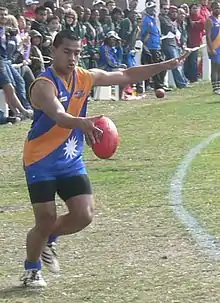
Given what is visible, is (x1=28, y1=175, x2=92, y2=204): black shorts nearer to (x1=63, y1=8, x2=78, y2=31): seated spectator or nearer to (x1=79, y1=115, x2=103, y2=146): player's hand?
(x1=79, y1=115, x2=103, y2=146): player's hand

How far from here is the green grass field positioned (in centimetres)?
A: 733

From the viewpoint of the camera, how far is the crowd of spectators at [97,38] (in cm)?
1942

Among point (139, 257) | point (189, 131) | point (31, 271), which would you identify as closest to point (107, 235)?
point (139, 257)

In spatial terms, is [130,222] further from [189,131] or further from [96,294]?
[189,131]

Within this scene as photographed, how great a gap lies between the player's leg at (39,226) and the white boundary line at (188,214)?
151 cm

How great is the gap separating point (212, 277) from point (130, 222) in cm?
246

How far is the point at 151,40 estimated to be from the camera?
25.5 m

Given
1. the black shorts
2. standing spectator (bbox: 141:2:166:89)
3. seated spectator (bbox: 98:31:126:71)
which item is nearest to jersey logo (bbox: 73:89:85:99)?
the black shorts

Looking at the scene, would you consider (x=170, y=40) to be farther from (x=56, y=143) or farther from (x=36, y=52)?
(x=56, y=143)

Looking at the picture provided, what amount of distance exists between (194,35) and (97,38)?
4.92 metres

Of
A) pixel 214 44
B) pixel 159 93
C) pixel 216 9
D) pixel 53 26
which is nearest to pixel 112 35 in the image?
pixel 159 93

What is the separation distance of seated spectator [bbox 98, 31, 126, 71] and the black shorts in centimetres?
1627

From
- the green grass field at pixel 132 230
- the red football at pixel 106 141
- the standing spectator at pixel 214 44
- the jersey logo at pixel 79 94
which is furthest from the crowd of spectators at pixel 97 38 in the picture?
the jersey logo at pixel 79 94

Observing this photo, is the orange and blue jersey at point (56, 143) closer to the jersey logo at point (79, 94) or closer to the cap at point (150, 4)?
the jersey logo at point (79, 94)
